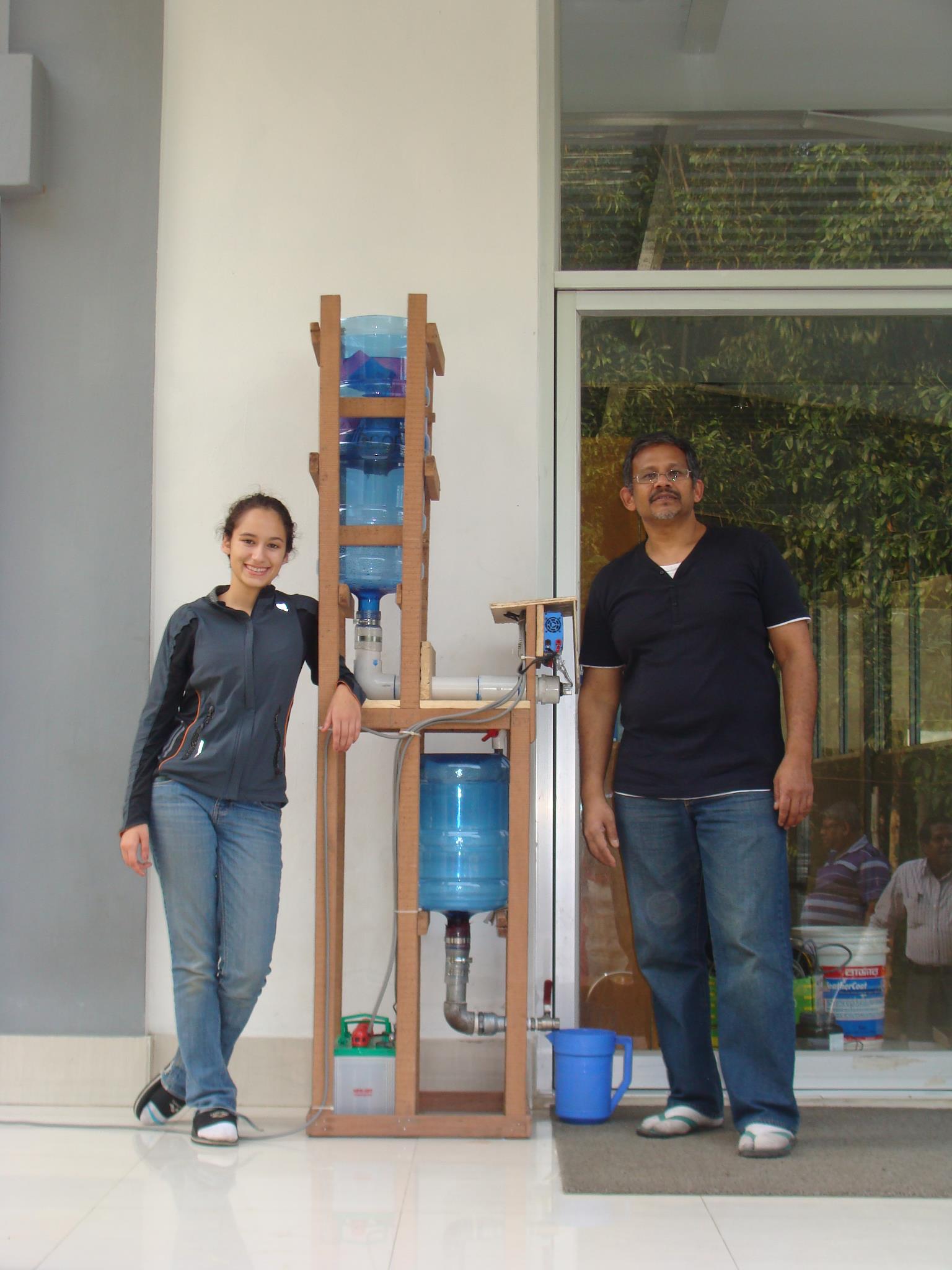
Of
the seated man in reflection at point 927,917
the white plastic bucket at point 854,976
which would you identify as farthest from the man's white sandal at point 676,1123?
the seated man in reflection at point 927,917

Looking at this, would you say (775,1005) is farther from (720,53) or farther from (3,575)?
(720,53)

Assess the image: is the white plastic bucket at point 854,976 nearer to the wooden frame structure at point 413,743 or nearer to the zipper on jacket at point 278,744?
the wooden frame structure at point 413,743

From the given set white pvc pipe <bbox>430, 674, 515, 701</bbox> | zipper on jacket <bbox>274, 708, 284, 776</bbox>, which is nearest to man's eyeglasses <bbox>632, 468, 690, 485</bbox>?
white pvc pipe <bbox>430, 674, 515, 701</bbox>

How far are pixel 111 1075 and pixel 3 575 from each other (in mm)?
1334

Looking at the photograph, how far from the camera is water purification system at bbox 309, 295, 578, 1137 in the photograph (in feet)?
9.30

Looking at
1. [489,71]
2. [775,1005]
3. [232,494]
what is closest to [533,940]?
[775,1005]

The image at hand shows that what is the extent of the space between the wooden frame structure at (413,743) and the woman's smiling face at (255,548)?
4.6 inches

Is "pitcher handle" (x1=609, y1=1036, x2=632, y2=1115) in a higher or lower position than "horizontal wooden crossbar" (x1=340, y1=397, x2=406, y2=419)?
lower

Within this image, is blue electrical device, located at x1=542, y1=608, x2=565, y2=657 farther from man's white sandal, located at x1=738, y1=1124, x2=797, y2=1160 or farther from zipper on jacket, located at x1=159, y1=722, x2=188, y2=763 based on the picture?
man's white sandal, located at x1=738, y1=1124, x2=797, y2=1160

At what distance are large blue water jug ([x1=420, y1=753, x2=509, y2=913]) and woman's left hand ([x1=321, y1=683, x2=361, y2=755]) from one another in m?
0.34

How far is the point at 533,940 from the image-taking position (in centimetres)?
325

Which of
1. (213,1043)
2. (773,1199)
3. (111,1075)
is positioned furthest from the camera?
(111,1075)

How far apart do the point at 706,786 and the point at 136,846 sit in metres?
1.26

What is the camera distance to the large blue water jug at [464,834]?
9.68ft
